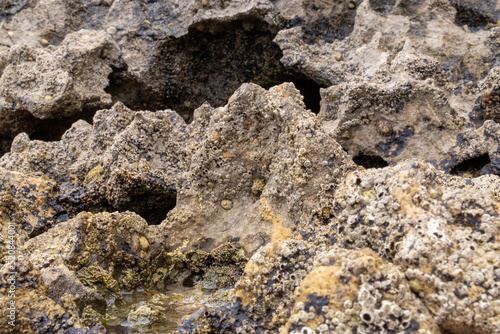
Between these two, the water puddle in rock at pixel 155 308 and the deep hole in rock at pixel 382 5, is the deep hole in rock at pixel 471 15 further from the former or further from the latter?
the water puddle in rock at pixel 155 308

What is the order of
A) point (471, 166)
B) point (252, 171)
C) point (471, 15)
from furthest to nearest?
point (471, 15) → point (471, 166) → point (252, 171)

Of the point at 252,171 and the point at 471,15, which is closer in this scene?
the point at 252,171

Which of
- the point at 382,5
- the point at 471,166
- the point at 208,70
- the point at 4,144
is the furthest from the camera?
the point at 208,70

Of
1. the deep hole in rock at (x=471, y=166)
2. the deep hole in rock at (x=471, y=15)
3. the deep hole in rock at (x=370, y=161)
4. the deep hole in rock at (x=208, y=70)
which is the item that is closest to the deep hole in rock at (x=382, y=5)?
the deep hole in rock at (x=471, y=15)

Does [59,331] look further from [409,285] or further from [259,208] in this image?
[409,285]

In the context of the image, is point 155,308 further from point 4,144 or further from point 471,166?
point 4,144

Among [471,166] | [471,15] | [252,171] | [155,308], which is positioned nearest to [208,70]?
[471,15]
